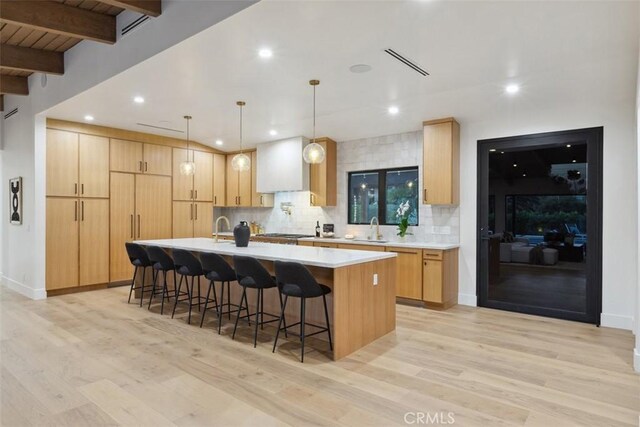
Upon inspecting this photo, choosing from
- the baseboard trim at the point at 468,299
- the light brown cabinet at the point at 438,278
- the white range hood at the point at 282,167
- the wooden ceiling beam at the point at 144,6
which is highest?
the wooden ceiling beam at the point at 144,6

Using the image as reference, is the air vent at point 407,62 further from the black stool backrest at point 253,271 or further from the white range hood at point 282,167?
the white range hood at point 282,167

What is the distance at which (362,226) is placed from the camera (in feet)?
21.2

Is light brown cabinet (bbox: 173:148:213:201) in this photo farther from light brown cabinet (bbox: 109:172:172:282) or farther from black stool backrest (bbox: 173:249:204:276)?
black stool backrest (bbox: 173:249:204:276)

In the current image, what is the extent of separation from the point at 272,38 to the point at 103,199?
465 centimetres

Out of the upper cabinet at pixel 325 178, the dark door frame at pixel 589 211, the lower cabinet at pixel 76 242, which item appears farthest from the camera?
the upper cabinet at pixel 325 178

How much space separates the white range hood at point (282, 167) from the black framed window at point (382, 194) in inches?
35.6

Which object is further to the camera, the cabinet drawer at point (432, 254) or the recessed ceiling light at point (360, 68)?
the cabinet drawer at point (432, 254)

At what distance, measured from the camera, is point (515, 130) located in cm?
491

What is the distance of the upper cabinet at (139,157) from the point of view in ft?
20.9

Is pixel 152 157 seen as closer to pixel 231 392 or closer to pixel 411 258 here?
pixel 411 258

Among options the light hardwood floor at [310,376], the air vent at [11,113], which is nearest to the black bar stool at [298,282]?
the light hardwood floor at [310,376]

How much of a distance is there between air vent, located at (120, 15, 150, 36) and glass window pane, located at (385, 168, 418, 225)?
404cm

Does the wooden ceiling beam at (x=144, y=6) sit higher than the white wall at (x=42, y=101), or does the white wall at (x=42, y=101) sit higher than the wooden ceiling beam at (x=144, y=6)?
the wooden ceiling beam at (x=144, y=6)

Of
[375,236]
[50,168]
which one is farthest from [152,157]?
[375,236]
